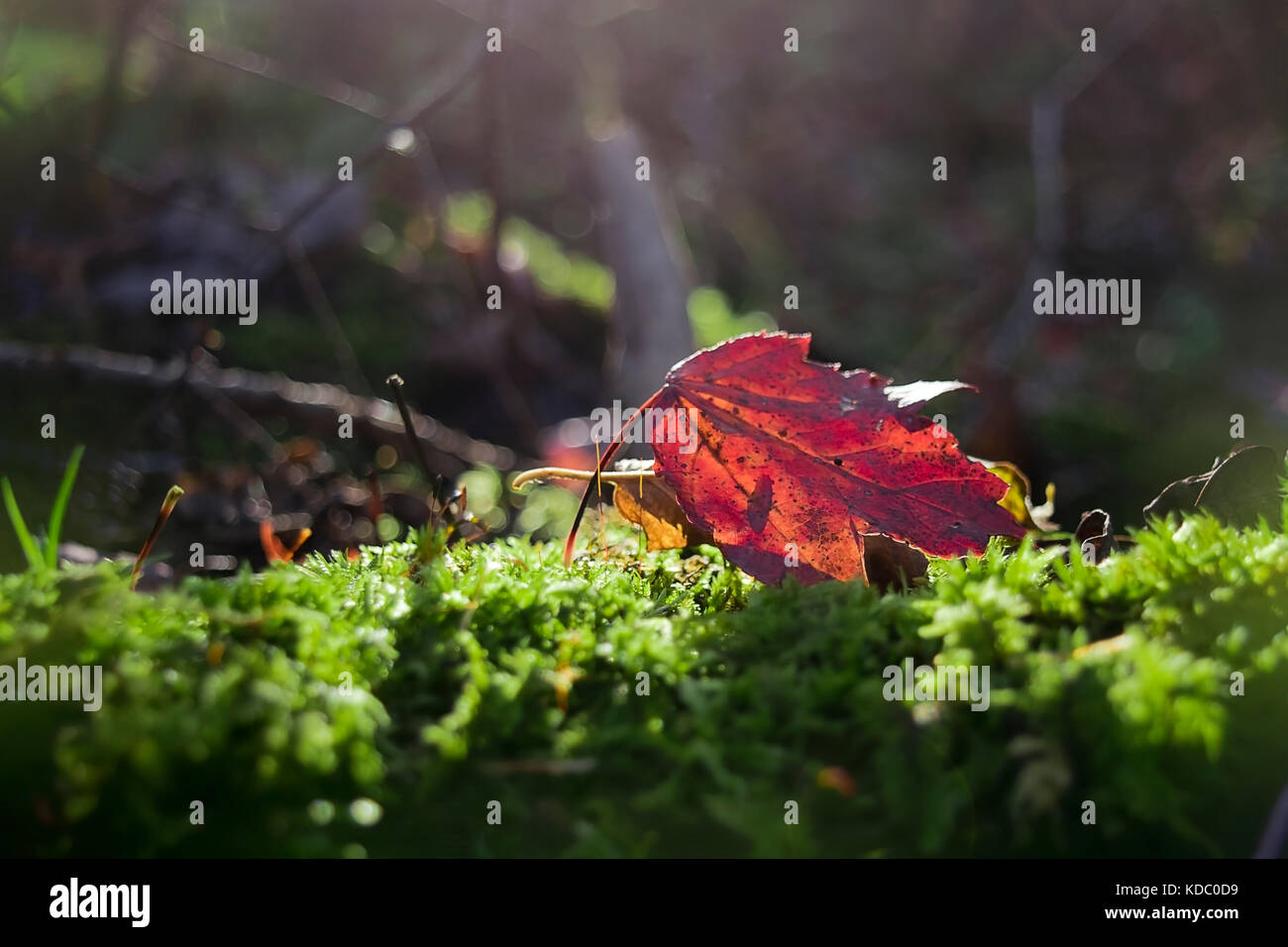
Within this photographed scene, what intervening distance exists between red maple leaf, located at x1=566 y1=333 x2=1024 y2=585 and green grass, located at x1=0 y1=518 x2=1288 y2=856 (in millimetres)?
205

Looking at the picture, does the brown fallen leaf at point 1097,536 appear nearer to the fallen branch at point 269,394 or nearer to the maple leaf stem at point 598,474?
the maple leaf stem at point 598,474

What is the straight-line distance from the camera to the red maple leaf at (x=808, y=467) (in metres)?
1.52

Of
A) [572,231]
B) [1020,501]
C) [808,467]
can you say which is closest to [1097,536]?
[1020,501]

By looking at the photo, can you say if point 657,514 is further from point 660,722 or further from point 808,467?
point 660,722

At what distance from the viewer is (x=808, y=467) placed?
160 centimetres

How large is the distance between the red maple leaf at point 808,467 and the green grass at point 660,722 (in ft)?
0.67

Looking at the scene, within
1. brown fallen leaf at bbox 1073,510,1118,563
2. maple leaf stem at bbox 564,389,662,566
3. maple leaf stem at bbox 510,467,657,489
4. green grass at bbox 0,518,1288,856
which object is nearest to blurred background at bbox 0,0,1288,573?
maple leaf stem at bbox 510,467,657,489

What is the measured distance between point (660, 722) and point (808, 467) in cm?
63

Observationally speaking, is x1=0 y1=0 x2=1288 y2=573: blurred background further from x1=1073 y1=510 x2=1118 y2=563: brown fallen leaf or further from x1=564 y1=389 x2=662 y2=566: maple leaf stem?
x1=1073 y1=510 x2=1118 y2=563: brown fallen leaf

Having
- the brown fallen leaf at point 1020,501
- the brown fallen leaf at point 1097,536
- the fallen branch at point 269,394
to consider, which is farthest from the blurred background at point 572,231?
the brown fallen leaf at point 1097,536

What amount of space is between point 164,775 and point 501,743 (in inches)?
14.2

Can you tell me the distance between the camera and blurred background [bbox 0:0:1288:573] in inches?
137
